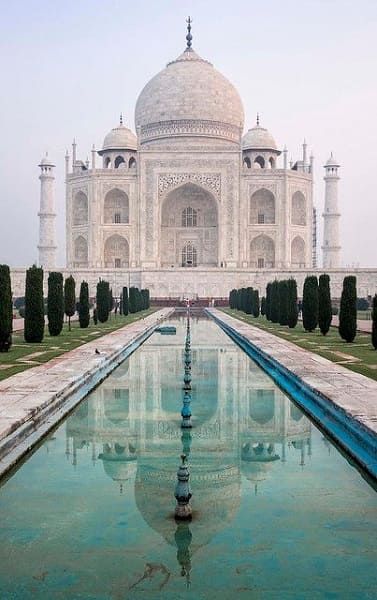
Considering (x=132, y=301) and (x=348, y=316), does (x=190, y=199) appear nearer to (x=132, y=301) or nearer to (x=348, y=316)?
(x=132, y=301)

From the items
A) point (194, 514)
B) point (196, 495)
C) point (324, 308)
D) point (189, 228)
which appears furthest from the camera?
point (189, 228)

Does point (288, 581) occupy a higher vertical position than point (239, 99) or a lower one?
lower

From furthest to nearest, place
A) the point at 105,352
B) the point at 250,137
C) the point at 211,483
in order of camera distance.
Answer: the point at 250,137
the point at 105,352
the point at 211,483

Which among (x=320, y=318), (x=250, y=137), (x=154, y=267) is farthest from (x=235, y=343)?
(x=250, y=137)

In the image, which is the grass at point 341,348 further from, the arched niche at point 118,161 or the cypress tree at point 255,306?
the arched niche at point 118,161

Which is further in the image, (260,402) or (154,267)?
(154,267)

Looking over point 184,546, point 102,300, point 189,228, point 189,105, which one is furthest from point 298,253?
point 184,546

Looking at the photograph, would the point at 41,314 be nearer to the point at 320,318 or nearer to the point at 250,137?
the point at 320,318

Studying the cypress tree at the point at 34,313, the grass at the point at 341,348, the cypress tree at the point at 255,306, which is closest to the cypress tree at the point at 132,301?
the cypress tree at the point at 255,306
